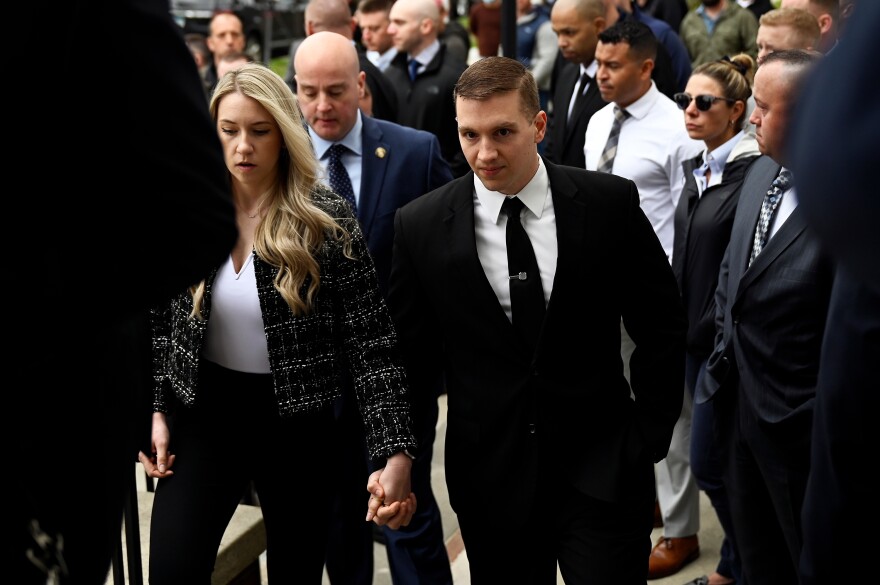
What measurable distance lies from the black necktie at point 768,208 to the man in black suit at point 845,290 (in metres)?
1.69

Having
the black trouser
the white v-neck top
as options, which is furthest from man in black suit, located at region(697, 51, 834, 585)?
the white v-neck top

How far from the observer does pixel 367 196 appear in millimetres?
4613

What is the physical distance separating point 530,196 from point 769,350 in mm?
911

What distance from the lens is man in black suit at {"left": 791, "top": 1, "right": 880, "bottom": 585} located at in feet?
4.02

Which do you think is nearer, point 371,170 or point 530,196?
point 530,196

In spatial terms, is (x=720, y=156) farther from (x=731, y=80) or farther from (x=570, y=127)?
(x=570, y=127)

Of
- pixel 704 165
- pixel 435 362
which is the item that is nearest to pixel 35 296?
pixel 435 362

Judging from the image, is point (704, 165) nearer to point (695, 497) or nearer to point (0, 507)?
point (695, 497)

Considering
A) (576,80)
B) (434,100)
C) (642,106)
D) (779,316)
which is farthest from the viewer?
(434,100)

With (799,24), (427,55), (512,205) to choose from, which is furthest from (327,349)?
(427,55)

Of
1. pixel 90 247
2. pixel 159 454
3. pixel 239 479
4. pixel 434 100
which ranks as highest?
pixel 90 247

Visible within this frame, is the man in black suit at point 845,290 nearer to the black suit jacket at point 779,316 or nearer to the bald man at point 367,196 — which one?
the black suit jacket at point 779,316

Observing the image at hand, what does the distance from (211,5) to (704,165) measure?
18094mm

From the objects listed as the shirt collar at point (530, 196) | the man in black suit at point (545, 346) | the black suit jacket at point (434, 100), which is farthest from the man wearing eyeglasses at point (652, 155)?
the shirt collar at point (530, 196)
